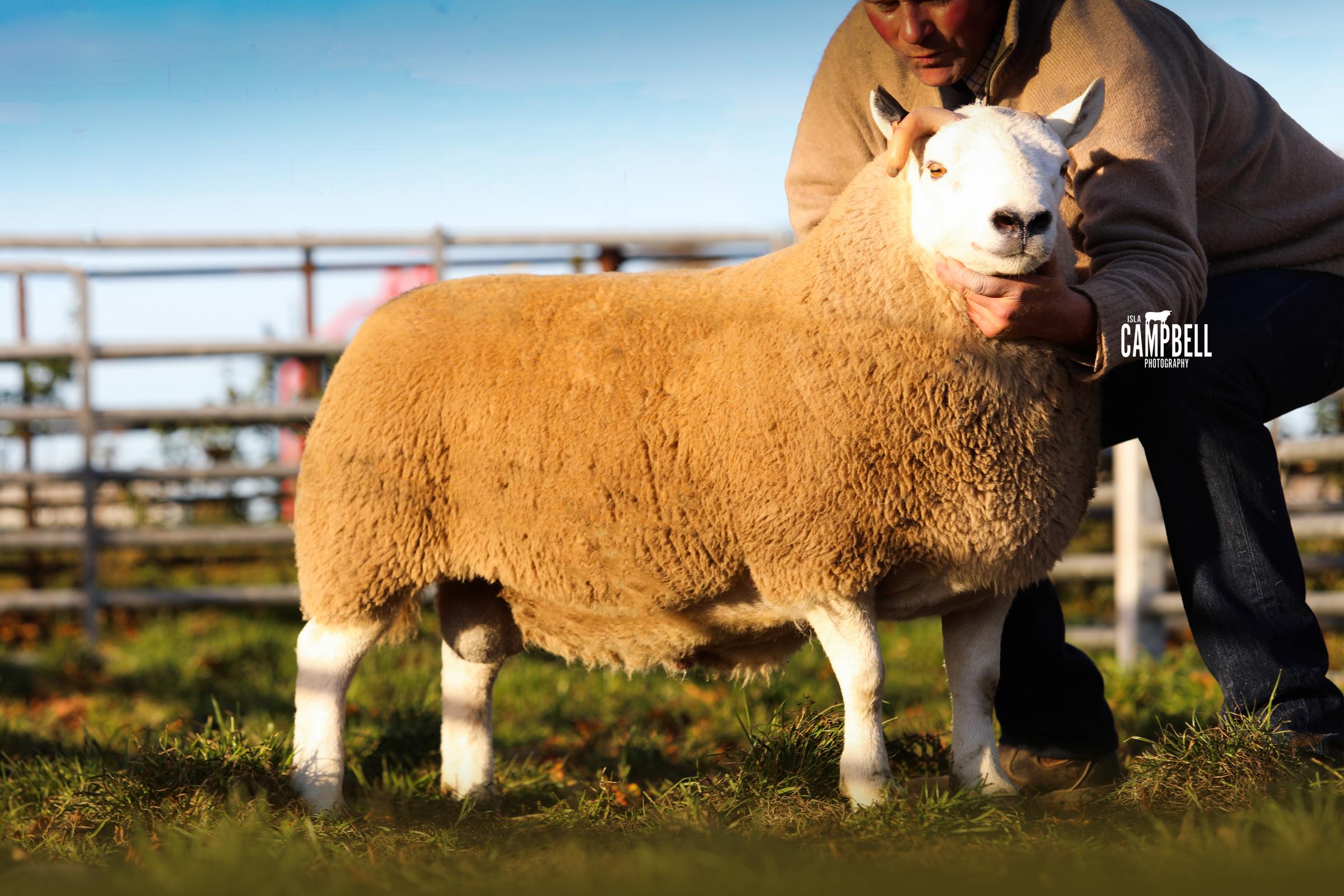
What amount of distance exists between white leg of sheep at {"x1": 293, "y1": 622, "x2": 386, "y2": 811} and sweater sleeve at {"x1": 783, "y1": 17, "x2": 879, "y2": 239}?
1.68m

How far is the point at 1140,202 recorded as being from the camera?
2680 millimetres

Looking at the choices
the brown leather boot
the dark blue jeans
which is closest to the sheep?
the dark blue jeans

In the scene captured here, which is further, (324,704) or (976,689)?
(324,704)

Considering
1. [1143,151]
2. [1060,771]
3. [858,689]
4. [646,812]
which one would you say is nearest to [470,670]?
[646,812]

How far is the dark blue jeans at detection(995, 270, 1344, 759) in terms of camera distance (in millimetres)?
2770

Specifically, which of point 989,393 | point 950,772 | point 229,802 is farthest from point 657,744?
point 989,393

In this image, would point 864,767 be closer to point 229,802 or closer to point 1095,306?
point 1095,306

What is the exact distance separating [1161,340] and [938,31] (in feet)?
3.10

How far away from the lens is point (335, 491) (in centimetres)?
312

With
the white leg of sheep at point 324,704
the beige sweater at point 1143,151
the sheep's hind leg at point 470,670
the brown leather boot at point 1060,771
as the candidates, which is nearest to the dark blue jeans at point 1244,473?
the beige sweater at point 1143,151

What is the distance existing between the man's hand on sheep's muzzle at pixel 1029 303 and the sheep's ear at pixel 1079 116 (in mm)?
340

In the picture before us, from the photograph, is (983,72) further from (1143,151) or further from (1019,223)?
(1019,223)

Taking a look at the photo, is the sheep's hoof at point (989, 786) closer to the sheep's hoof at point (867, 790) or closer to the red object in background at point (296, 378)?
the sheep's hoof at point (867, 790)

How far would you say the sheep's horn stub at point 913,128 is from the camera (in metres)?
2.60
